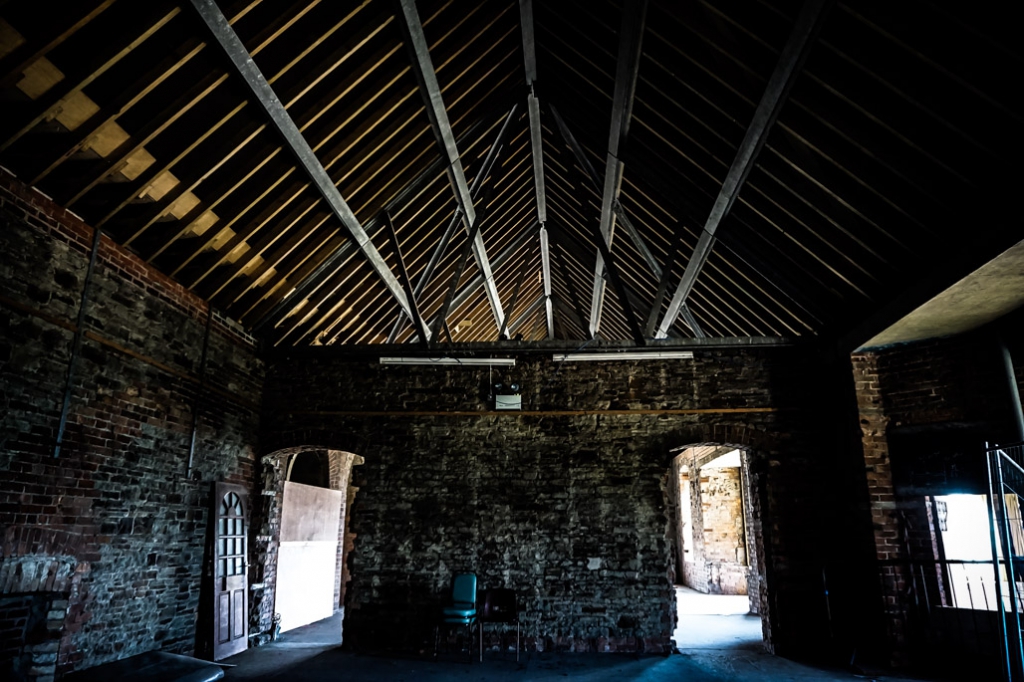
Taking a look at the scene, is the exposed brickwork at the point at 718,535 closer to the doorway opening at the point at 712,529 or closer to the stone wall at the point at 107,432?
the doorway opening at the point at 712,529

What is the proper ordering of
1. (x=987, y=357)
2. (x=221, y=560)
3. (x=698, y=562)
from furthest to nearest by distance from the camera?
(x=698, y=562) < (x=221, y=560) < (x=987, y=357)

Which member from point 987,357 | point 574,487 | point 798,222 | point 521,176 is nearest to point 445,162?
point 521,176

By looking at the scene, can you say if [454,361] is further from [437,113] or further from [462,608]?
[437,113]

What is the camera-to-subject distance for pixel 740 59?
13.8 feet

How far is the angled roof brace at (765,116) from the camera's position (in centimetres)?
364

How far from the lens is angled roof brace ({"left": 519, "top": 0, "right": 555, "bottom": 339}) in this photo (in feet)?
17.0

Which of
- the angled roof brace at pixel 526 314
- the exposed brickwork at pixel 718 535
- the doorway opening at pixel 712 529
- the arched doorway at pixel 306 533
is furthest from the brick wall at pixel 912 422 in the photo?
the exposed brickwork at pixel 718 535

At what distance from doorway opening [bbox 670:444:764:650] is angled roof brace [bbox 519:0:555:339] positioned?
19.4ft

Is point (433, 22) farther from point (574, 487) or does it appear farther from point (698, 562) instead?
point (698, 562)

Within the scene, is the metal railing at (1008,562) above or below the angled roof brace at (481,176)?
below

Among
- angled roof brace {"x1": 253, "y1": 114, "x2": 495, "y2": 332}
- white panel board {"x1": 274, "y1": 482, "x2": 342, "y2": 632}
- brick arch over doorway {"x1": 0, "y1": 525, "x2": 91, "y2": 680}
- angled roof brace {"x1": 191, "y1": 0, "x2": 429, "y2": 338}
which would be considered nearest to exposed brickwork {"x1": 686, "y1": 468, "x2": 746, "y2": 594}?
white panel board {"x1": 274, "y1": 482, "x2": 342, "y2": 632}

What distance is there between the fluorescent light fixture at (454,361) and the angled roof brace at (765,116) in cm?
255

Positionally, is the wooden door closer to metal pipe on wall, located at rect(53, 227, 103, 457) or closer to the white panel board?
the white panel board

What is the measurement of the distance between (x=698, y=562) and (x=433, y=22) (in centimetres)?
1371
